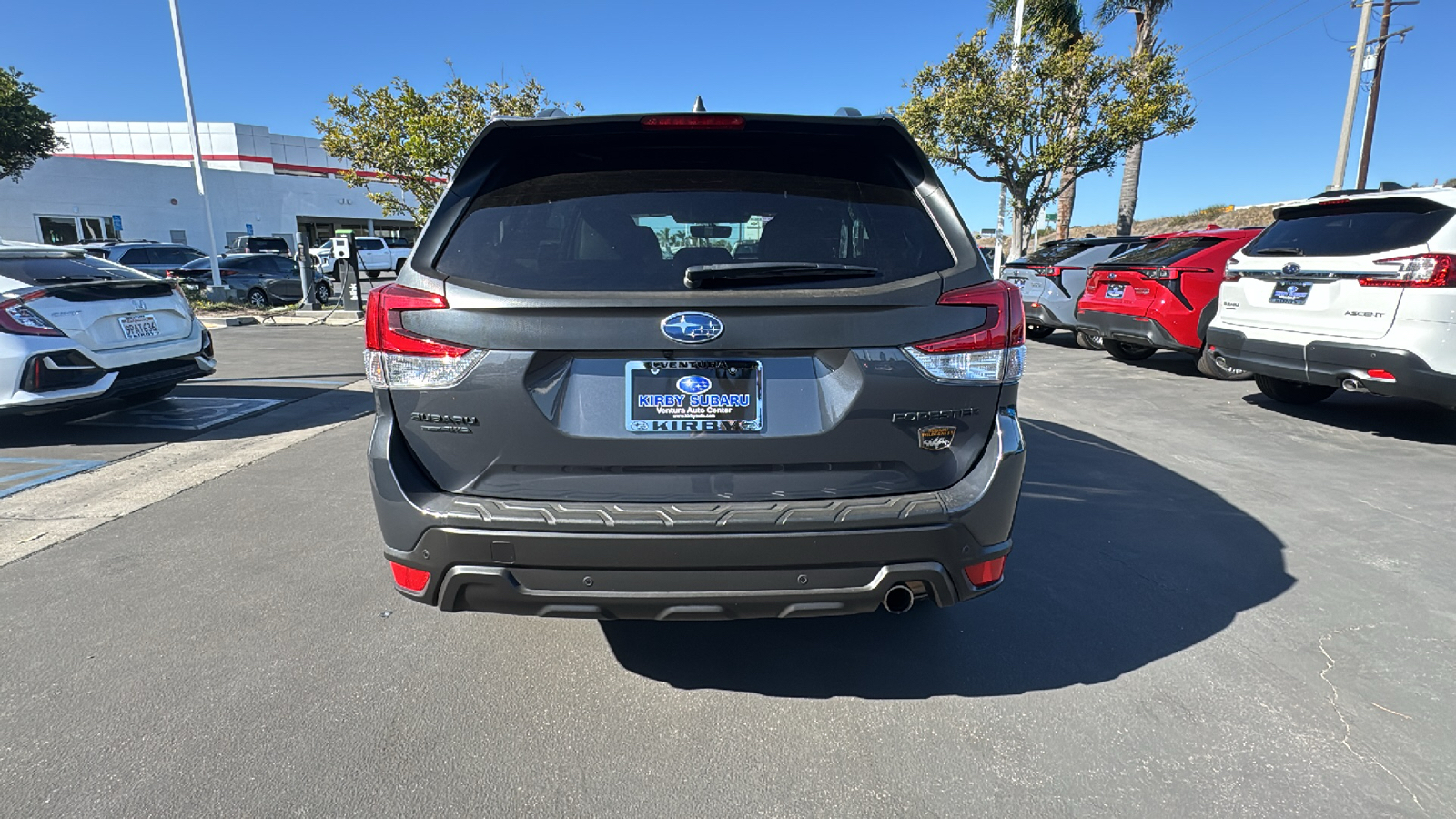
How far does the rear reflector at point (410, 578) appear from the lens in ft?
7.10

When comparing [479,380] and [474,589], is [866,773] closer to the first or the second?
[474,589]

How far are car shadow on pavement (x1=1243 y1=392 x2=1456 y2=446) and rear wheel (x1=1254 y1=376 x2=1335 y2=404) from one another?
6cm

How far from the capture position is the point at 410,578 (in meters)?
2.19

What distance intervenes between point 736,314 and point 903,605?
0.96m

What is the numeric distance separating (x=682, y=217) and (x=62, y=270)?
6271 millimetres

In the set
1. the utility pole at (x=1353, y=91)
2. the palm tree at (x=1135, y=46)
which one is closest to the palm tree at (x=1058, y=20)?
the palm tree at (x=1135, y=46)

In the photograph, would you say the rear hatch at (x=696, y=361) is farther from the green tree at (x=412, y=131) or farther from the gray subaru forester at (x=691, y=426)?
the green tree at (x=412, y=131)

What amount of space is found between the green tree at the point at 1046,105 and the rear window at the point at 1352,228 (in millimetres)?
12798

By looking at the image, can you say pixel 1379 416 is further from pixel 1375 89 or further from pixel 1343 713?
pixel 1375 89

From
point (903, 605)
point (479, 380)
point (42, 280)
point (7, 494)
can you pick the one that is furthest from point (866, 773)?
point (42, 280)

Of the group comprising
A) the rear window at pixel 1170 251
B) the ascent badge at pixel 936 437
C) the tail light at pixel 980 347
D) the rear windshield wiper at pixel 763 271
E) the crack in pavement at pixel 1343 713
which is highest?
the rear window at pixel 1170 251

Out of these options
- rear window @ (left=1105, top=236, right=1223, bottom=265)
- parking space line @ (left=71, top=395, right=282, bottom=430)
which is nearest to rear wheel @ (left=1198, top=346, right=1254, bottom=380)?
rear window @ (left=1105, top=236, right=1223, bottom=265)

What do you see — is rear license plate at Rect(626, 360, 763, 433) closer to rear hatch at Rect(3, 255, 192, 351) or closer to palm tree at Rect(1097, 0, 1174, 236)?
rear hatch at Rect(3, 255, 192, 351)

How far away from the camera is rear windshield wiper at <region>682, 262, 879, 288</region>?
6.75 feet
